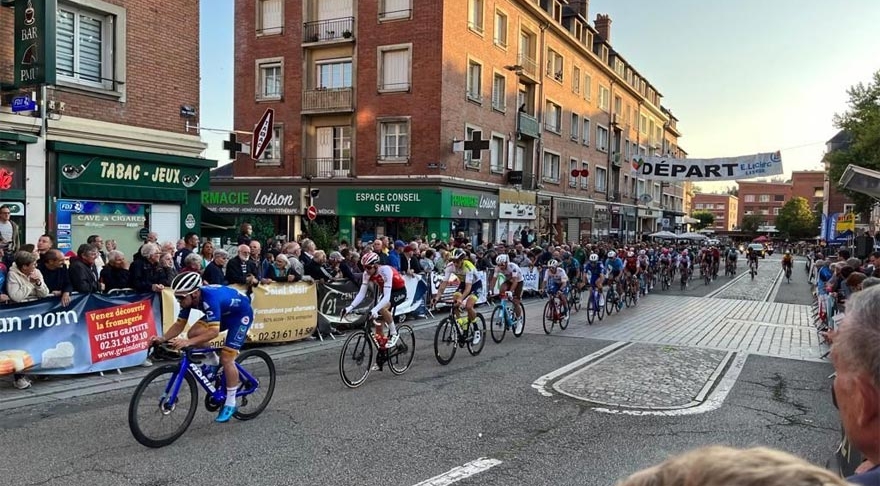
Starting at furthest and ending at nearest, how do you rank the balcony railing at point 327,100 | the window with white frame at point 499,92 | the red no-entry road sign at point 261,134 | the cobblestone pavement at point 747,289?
the window with white frame at point 499,92, the balcony railing at point 327,100, the cobblestone pavement at point 747,289, the red no-entry road sign at point 261,134

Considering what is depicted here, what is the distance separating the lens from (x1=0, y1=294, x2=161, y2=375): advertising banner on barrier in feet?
25.1

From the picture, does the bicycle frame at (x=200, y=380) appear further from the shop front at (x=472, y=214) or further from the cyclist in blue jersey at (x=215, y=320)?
the shop front at (x=472, y=214)

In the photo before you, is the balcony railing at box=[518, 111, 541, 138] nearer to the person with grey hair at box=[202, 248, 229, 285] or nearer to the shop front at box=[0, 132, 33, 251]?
the shop front at box=[0, 132, 33, 251]

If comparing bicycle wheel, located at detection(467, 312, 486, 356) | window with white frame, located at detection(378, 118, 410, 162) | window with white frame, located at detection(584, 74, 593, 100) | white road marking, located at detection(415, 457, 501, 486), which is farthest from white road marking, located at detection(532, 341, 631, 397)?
window with white frame, located at detection(584, 74, 593, 100)

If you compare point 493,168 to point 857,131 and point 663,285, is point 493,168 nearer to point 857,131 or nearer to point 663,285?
point 663,285

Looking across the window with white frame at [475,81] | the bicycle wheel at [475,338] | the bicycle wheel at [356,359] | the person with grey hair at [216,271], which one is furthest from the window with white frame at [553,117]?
the bicycle wheel at [356,359]

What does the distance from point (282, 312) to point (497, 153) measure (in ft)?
74.4

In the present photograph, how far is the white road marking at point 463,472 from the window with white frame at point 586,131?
40.2 metres

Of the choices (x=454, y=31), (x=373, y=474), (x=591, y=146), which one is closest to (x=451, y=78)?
(x=454, y=31)

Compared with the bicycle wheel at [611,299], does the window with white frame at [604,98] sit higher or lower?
Result: higher

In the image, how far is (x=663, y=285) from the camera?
86.5ft

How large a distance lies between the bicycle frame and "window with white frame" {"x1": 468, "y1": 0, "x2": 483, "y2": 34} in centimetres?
2512

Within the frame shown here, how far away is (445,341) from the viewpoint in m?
9.74

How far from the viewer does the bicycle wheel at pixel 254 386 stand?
6559 millimetres
